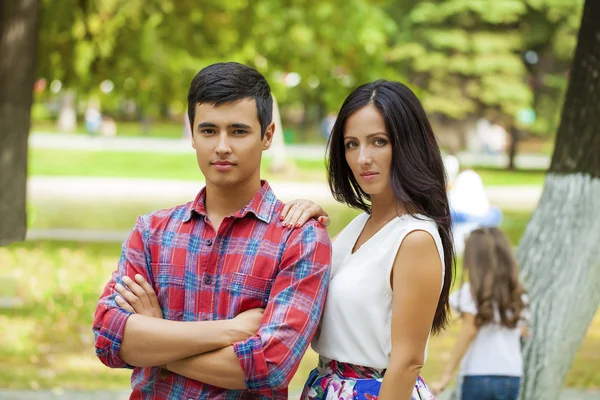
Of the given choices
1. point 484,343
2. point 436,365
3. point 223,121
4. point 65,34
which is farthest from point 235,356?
point 65,34

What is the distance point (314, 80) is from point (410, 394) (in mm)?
14318

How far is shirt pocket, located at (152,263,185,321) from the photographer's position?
9.83 feet

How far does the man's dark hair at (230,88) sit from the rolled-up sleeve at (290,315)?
410 mm

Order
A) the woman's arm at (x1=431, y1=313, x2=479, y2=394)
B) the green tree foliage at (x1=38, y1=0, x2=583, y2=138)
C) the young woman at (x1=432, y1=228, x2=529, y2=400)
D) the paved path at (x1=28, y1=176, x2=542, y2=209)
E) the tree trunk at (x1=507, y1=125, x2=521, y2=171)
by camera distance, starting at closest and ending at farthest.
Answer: the woman's arm at (x1=431, y1=313, x2=479, y2=394) < the young woman at (x1=432, y1=228, x2=529, y2=400) < the green tree foliage at (x1=38, y1=0, x2=583, y2=138) < the paved path at (x1=28, y1=176, x2=542, y2=209) < the tree trunk at (x1=507, y1=125, x2=521, y2=171)

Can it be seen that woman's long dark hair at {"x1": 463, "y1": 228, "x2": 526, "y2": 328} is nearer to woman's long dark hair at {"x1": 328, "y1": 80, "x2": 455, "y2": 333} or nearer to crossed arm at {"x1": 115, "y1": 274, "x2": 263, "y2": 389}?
woman's long dark hair at {"x1": 328, "y1": 80, "x2": 455, "y2": 333}

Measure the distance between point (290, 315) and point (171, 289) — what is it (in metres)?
0.41

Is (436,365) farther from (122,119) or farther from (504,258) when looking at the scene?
(122,119)

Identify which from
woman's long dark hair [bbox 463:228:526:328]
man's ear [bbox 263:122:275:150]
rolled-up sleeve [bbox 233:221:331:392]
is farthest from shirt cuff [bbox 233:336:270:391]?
woman's long dark hair [bbox 463:228:526:328]

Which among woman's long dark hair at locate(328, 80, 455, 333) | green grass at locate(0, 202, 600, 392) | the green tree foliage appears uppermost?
the green tree foliage

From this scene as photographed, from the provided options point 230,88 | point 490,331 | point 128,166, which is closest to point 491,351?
point 490,331

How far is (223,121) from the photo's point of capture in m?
2.94

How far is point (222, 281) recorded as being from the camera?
2.95 metres

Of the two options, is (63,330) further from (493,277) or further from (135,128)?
(135,128)

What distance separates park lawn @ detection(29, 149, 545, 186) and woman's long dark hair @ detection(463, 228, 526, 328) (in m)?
22.7
